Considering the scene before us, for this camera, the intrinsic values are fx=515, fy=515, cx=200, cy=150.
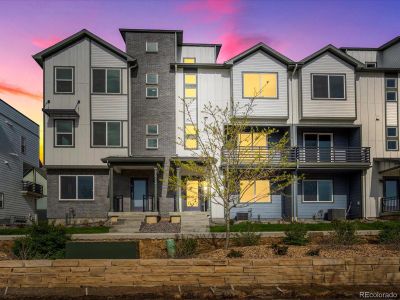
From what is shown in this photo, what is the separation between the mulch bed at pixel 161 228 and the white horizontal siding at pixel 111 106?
7.38 metres

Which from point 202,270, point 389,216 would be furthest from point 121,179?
point 202,270

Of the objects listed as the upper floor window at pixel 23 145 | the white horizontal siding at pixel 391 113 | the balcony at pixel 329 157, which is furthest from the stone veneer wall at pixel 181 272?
the upper floor window at pixel 23 145

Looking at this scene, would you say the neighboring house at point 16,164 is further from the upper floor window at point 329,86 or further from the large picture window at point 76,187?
the upper floor window at point 329,86

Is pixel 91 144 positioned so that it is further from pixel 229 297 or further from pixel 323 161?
pixel 229 297

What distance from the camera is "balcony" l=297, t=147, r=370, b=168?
30297 mm

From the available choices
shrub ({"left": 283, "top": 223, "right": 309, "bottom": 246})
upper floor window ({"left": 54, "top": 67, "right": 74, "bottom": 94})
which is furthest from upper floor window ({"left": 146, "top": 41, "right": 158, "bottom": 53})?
shrub ({"left": 283, "top": 223, "right": 309, "bottom": 246})

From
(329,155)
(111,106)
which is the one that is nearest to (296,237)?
(329,155)

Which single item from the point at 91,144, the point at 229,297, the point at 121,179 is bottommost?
the point at 229,297

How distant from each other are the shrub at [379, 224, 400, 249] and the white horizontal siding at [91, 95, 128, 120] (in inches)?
690

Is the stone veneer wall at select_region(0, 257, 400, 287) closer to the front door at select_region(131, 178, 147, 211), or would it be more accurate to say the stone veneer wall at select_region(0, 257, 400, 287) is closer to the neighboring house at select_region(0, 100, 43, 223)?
the front door at select_region(131, 178, 147, 211)

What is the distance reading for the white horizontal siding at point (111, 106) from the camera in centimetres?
2981

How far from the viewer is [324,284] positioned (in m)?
12.3

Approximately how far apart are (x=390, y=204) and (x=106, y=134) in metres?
17.6

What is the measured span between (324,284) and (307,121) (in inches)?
777
